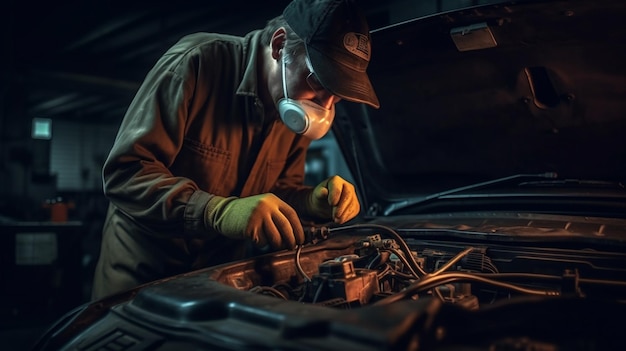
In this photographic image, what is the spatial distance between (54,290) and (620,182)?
3.89 m

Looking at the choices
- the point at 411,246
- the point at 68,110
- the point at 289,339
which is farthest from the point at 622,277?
the point at 68,110

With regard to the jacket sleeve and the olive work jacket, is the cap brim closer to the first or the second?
the olive work jacket

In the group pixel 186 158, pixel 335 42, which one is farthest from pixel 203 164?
pixel 335 42

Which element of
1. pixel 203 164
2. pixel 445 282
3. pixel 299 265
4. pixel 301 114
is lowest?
pixel 299 265

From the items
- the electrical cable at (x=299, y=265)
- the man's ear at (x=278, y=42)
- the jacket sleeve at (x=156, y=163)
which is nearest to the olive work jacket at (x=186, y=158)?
the jacket sleeve at (x=156, y=163)

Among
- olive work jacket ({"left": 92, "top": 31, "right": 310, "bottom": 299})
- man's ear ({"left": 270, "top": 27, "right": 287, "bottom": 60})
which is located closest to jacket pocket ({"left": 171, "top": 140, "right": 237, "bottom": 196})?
olive work jacket ({"left": 92, "top": 31, "right": 310, "bottom": 299})

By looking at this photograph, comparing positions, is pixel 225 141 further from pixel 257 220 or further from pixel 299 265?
pixel 299 265

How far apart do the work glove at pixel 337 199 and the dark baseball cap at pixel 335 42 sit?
370 mm

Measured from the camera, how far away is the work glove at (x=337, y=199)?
1.83 metres

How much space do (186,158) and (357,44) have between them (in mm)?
764

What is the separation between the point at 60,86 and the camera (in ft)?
19.2

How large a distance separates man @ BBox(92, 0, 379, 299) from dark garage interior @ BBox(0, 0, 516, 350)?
58.0 inches

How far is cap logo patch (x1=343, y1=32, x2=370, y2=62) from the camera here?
62.9 inches

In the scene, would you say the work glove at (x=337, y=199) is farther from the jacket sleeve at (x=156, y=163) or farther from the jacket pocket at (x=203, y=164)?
the jacket sleeve at (x=156, y=163)
